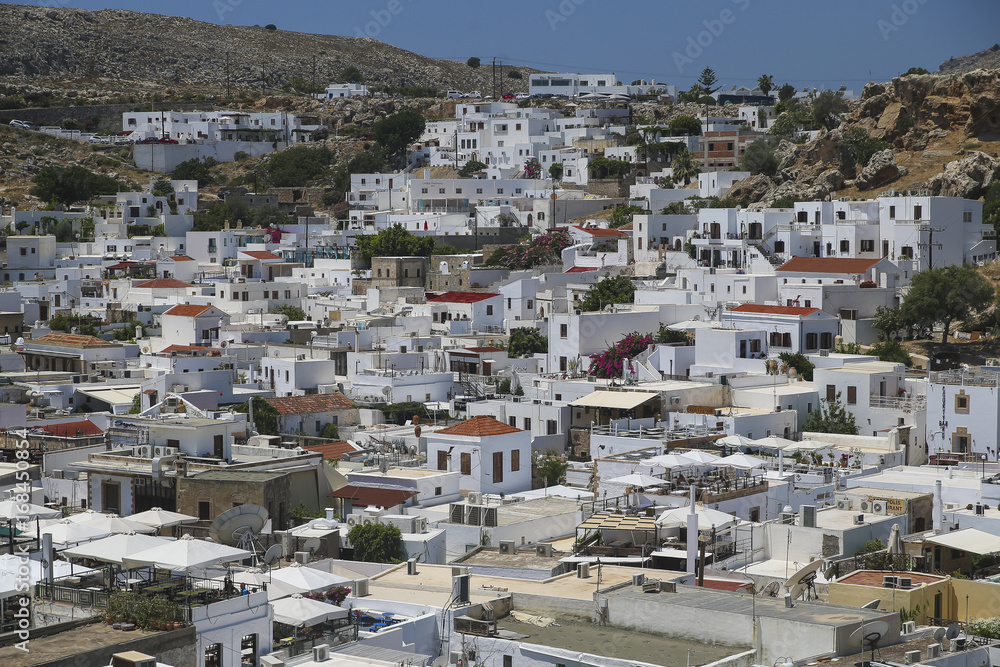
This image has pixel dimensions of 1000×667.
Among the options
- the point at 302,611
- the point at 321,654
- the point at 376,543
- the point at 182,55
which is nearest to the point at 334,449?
the point at 376,543

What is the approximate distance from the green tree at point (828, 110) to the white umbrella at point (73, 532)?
59.0 metres

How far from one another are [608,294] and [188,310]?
15114 millimetres

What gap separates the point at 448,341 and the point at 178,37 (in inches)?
4602

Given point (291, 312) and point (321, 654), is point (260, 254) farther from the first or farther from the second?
point (321, 654)


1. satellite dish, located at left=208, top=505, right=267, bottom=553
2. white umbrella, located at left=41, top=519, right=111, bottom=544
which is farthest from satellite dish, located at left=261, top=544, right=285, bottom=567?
white umbrella, located at left=41, top=519, right=111, bottom=544

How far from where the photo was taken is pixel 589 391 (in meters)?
41.4

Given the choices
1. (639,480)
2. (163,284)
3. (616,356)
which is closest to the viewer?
(639,480)

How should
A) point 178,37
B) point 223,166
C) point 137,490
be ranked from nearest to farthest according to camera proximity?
point 137,490 < point 223,166 < point 178,37

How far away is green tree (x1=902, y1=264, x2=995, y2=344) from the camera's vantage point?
1839 inches

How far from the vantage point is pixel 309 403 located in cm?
4103

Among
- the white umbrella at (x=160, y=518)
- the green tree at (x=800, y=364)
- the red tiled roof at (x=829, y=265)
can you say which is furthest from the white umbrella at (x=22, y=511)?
the red tiled roof at (x=829, y=265)

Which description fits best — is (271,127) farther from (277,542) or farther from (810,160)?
(277,542)

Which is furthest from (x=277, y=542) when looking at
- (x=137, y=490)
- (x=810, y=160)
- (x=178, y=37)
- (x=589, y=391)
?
(x=178, y=37)

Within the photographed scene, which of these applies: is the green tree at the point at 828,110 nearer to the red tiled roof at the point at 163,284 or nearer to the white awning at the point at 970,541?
the red tiled roof at the point at 163,284
